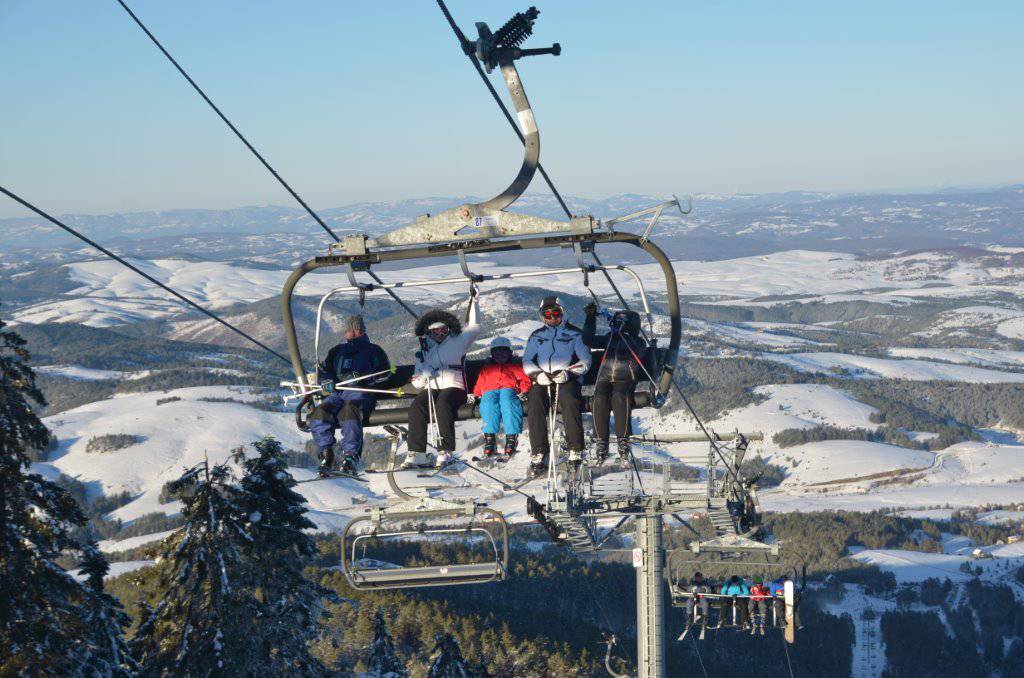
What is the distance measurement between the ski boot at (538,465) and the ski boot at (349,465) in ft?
8.63

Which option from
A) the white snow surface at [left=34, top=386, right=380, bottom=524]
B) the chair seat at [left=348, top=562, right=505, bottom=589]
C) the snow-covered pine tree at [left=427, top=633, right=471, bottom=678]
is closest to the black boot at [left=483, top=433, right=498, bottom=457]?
the chair seat at [left=348, top=562, right=505, bottom=589]

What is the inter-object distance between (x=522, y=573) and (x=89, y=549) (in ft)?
230

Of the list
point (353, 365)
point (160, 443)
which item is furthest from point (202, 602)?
point (160, 443)

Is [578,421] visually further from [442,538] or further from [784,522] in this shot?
[784,522]

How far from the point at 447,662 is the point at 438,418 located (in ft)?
74.9

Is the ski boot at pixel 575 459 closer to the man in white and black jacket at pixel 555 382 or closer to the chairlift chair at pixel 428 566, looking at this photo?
the man in white and black jacket at pixel 555 382

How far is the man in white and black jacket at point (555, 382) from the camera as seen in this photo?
16672 mm

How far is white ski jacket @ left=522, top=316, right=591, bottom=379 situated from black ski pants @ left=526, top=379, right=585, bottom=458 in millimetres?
267

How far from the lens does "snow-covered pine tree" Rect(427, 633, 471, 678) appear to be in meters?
37.4

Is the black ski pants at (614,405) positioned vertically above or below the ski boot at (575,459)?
above

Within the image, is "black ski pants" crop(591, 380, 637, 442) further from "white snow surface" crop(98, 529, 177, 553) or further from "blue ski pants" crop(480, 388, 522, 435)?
"white snow surface" crop(98, 529, 177, 553)

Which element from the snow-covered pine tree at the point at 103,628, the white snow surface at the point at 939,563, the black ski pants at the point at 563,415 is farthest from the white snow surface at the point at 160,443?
the black ski pants at the point at 563,415

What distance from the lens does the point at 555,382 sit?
54.8 ft

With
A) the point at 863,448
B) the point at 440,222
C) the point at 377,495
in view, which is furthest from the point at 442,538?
the point at 440,222
